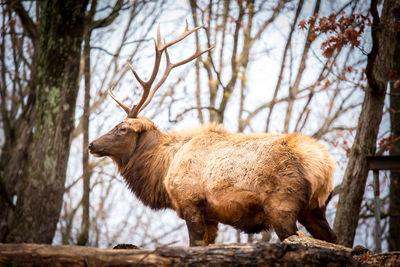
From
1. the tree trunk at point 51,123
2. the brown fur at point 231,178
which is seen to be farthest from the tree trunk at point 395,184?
the tree trunk at point 51,123

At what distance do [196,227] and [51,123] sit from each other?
4069 millimetres

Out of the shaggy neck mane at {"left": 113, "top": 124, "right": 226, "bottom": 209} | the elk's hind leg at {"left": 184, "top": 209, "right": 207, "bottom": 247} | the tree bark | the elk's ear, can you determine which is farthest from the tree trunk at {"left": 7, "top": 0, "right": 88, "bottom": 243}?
the tree bark

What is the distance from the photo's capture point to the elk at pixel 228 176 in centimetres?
496

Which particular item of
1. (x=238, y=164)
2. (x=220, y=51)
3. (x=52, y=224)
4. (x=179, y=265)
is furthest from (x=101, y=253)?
(x=220, y=51)

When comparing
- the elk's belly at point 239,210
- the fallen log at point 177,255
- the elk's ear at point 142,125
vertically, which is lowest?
the fallen log at point 177,255

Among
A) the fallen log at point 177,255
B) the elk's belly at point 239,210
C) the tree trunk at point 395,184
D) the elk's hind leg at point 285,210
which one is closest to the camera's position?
the fallen log at point 177,255

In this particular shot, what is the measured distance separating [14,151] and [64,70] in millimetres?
3921

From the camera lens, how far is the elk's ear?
6.53m

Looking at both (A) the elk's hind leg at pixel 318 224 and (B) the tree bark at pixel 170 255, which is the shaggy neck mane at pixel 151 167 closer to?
(A) the elk's hind leg at pixel 318 224

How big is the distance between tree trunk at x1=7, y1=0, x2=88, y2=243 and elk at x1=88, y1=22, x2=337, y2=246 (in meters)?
2.10

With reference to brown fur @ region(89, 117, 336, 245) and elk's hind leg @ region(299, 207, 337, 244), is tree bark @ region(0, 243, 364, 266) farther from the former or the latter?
elk's hind leg @ region(299, 207, 337, 244)

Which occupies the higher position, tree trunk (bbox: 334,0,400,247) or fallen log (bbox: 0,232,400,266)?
tree trunk (bbox: 334,0,400,247)

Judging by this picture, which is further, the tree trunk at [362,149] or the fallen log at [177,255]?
the tree trunk at [362,149]

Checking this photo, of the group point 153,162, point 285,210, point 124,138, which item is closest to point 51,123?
point 124,138
